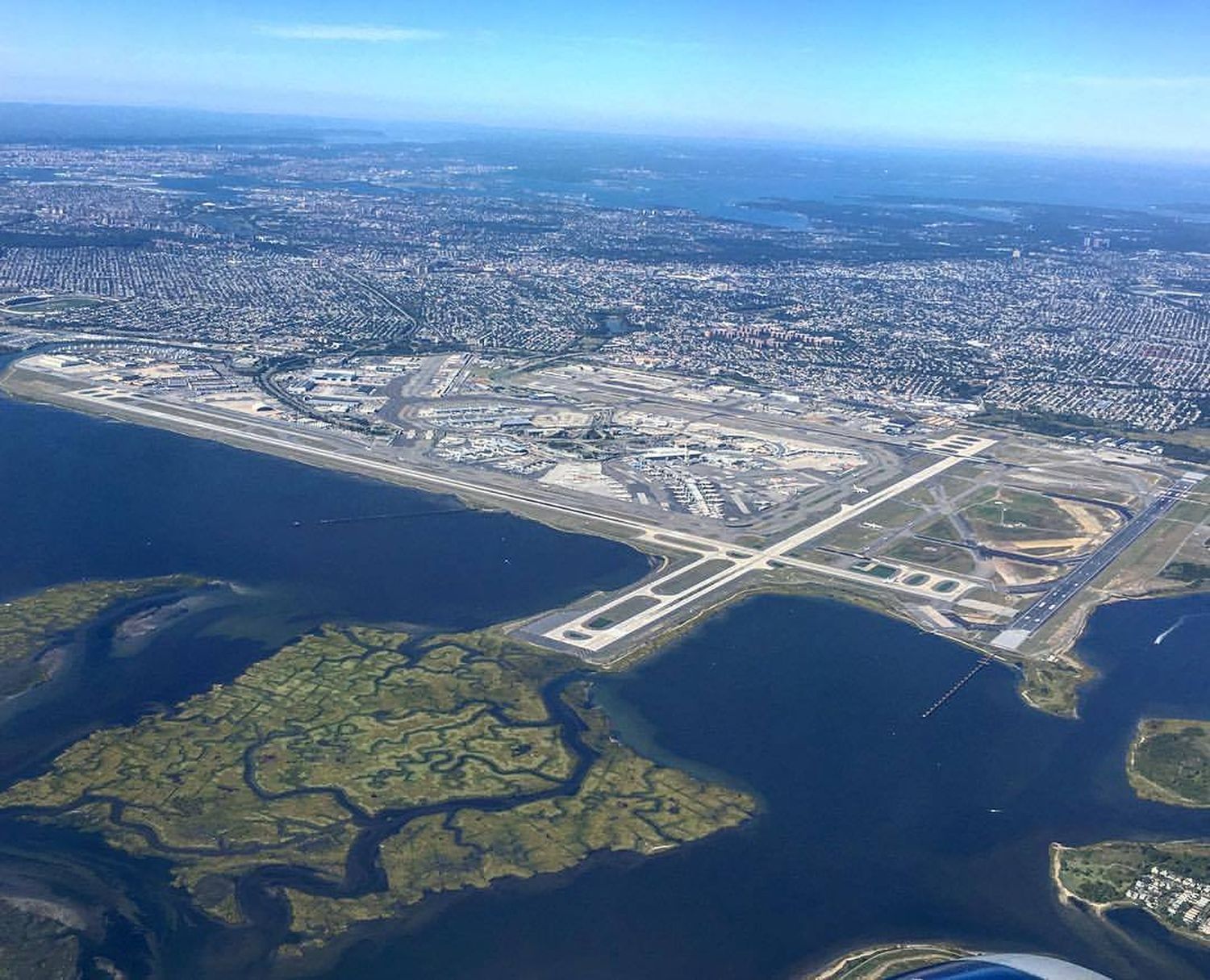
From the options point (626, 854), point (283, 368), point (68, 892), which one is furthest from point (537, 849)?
point (283, 368)

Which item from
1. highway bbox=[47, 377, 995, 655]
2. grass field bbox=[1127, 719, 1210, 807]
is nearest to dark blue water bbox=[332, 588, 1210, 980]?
grass field bbox=[1127, 719, 1210, 807]

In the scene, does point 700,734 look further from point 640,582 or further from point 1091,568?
point 1091,568

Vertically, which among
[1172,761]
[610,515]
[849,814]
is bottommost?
[849,814]

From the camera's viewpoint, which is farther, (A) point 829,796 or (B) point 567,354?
(B) point 567,354

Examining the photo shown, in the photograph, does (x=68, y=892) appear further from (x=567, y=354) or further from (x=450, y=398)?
(x=567, y=354)

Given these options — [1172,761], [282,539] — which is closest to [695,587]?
[282,539]

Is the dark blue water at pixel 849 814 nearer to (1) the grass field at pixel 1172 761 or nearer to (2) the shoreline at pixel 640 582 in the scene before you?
(1) the grass field at pixel 1172 761
